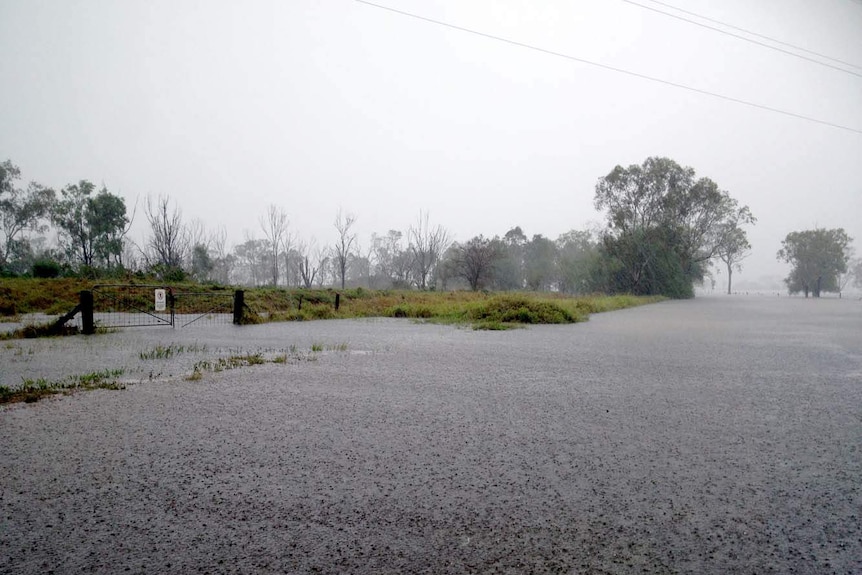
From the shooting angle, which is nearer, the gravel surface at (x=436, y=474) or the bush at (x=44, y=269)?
the gravel surface at (x=436, y=474)

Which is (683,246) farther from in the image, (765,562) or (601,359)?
(765,562)

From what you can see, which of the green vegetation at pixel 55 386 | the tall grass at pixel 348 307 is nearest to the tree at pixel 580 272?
the tall grass at pixel 348 307

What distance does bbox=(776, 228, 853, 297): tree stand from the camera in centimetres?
5575

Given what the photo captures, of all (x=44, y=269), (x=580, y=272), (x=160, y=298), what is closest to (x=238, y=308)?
(x=160, y=298)

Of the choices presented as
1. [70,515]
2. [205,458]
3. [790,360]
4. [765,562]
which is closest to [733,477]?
[765,562]

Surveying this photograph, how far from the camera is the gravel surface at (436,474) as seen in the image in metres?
2.15

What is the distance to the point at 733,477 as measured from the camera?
2.99 m

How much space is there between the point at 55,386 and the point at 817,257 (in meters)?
71.9

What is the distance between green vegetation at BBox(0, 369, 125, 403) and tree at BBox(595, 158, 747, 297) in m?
41.9

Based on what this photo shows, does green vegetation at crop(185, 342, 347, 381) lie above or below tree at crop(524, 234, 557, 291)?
below

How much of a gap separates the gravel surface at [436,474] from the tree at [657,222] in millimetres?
38236

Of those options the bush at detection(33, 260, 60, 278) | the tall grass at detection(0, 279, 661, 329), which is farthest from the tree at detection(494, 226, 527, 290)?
the bush at detection(33, 260, 60, 278)

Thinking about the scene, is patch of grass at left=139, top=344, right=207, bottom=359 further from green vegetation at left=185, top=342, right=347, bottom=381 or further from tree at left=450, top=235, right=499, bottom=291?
tree at left=450, top=235, right=499, bottom=291

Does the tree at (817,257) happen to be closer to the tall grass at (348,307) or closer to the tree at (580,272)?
the tree at (580,272)
